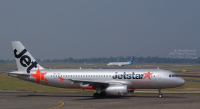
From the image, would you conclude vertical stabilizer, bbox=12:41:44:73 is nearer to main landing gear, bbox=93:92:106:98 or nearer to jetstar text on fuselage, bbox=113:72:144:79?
main landing gear, bbox=93:92:106:98

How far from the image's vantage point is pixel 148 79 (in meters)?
38.8

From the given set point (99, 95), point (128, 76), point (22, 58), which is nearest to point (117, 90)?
point (99, 95)

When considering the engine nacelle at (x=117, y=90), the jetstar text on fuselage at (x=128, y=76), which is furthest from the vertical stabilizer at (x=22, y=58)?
the jetstar text on fuselage at (x=128, y=76)

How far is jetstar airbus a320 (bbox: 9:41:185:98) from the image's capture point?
3838cm

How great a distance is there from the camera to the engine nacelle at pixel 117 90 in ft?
121

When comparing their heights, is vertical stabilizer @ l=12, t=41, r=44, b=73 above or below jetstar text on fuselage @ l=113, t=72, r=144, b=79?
above

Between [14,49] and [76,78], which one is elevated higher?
[14,49]

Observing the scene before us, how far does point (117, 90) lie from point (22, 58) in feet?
50.3

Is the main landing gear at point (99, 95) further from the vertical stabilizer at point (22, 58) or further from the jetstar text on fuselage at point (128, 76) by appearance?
the vertical stabilizer at point (22, 58)

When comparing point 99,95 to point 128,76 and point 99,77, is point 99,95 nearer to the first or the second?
point 99,77

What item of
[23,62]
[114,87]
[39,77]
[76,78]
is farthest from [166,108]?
[23,62]

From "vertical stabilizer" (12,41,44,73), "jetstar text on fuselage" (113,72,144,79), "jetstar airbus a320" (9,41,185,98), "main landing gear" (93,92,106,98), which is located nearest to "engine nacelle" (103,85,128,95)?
"jetstar airbus a320" (9,41,185,98)

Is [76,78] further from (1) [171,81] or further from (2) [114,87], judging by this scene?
(1) [171,81]

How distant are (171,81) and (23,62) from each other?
71.4ft
